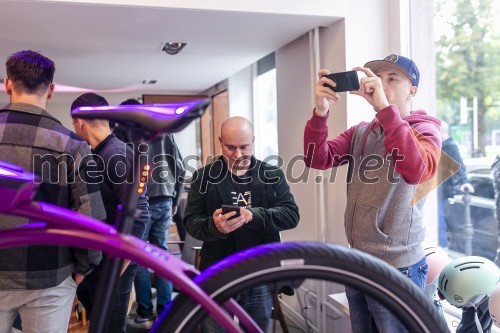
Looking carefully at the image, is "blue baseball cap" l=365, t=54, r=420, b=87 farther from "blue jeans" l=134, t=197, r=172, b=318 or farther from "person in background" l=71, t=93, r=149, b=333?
"blue jeans" l=134, t=197, r=172, b=318

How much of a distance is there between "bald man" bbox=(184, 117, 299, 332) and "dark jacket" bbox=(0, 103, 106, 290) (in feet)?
1.60

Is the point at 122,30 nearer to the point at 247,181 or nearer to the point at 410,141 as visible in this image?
the point at 247,181

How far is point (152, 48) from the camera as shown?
328cm

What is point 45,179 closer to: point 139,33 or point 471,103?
point 139,33

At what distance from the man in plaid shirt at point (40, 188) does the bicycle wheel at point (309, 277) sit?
805mm

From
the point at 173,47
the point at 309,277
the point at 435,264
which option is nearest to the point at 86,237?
the point at 309,277

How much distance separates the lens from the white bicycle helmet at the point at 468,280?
5.40 ft

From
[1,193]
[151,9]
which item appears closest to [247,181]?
[151,9]

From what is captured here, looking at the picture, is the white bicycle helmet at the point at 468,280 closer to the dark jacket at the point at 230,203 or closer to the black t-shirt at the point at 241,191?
the dark jacket at the point at 230,203

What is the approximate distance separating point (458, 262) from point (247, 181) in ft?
3.07

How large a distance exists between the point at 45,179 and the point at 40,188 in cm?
3

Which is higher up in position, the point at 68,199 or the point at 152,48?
the point at 152,48

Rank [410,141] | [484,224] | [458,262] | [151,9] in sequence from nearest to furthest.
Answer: [410,141] < [458,262] < [151,9] < [484,224]

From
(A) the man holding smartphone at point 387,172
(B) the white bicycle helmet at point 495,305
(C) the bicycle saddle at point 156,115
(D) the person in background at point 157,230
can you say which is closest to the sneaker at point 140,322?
(D) the person in background at point 157,230
